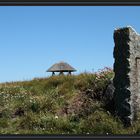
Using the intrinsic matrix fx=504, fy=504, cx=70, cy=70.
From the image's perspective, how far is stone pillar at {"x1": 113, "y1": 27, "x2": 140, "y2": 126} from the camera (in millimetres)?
13711

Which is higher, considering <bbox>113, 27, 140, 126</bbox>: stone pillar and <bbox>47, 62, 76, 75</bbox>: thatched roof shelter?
<bbox>47, 62, 76, 75</bbox>: thatched roof shelter

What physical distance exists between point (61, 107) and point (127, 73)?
2990 millimetres

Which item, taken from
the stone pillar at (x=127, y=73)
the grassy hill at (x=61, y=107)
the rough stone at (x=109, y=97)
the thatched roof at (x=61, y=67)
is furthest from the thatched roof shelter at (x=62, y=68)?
the stone pillar at (x=127, y=73)

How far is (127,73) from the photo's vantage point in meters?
13.8

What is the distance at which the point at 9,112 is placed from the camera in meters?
15.8

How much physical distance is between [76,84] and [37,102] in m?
2.01

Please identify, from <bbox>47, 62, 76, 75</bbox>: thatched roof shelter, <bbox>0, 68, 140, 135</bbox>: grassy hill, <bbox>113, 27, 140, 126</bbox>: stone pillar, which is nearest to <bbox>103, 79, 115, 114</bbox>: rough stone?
<bbox>0, 68, 140, 135</bbox>: grassy hill

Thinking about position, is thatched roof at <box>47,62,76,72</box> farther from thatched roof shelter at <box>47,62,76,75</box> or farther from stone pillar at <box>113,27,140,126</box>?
stone pillar at <box>113,27,140,126</box>

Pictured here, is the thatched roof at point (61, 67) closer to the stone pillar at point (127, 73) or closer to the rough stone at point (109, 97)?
the rough stone at point (109, 97)

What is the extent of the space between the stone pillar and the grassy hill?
0.39 m

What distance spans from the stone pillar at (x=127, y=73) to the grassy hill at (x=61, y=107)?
39cm

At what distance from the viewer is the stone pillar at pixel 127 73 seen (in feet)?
45.0
